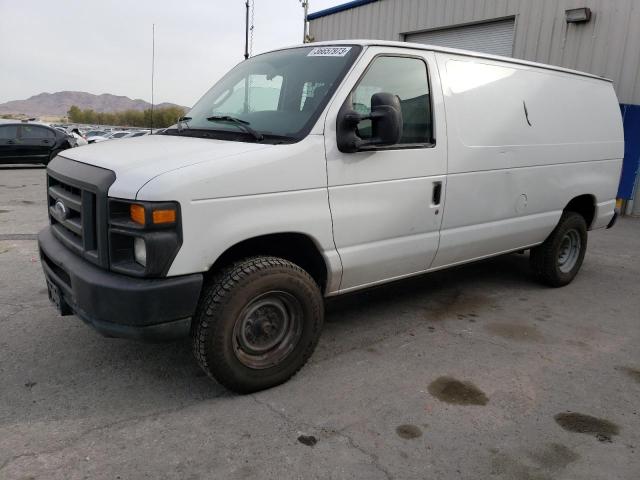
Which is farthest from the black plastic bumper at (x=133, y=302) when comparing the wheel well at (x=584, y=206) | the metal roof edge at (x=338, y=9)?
the metal roof edge at (x=338, y=9)

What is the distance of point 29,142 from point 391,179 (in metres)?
15.9

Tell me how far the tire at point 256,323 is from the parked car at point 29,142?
50.3 ft

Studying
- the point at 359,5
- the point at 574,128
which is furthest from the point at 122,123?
the point at 574,128

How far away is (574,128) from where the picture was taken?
499 cm

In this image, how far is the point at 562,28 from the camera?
1054 cm

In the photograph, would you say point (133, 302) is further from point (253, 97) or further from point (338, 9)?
point (338, 9)

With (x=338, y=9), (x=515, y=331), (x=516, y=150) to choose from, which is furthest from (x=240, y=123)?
(x=338, y=9)

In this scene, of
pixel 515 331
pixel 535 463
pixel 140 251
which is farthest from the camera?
pixel 515 331

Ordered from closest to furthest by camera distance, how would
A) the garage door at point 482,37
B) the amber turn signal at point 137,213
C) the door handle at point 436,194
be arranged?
the amber turn signal at point 137,213, the door handle at point 436,194, the garage door at point 482,37

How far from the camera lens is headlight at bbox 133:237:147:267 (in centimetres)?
264

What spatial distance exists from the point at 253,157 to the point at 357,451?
162 centimetres

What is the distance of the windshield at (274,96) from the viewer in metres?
3.25

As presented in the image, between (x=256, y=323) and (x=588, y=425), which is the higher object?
(x=256, y=323)

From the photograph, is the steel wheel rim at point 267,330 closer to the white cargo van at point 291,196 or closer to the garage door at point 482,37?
the white cargo van at point 291,196
